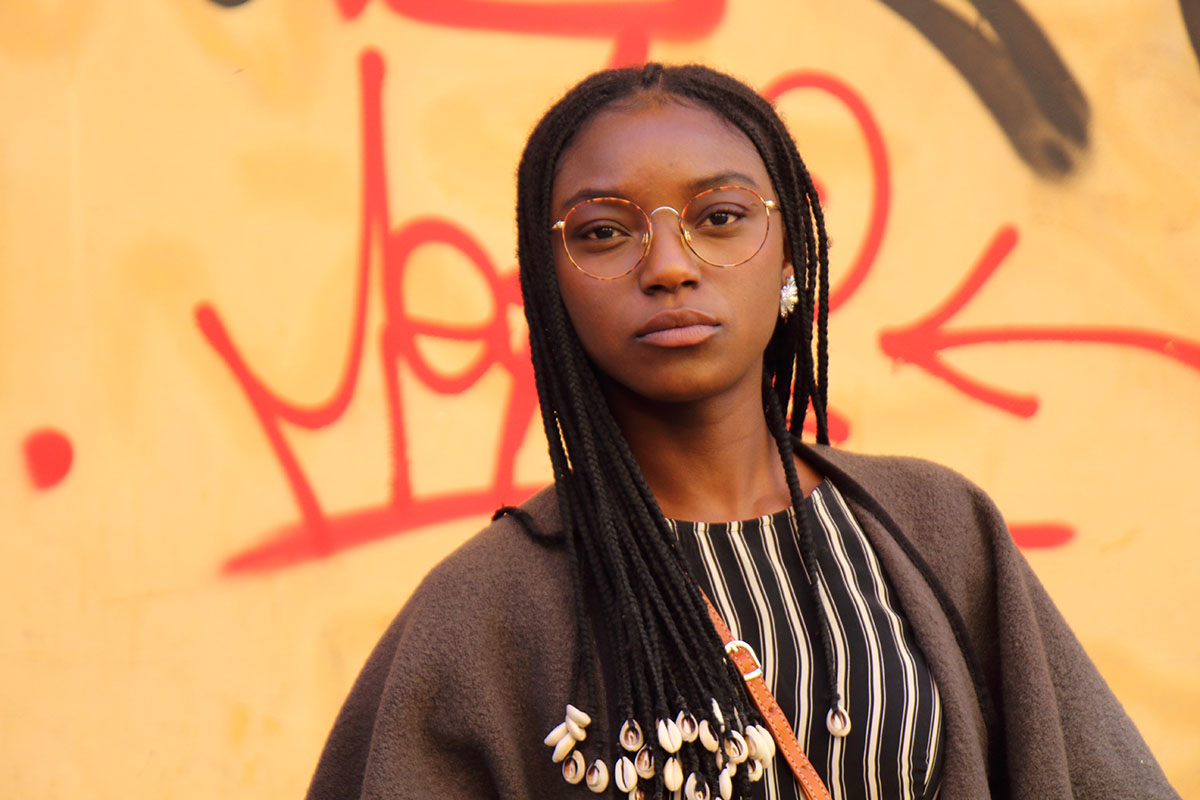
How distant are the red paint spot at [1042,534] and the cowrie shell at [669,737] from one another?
6.47ft

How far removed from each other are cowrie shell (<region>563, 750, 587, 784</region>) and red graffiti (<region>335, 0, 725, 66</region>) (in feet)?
6.55

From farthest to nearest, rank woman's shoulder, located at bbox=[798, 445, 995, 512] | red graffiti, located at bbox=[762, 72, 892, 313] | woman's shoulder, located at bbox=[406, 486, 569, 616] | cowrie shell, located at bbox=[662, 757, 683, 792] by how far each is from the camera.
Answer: red graffiti, located at bbox=[762, 72, 892, 313] < woman's shoulder, located at bbox=[798, 445, 995, 512] < woman's shoulder, located at bbox=[406, 486, 569, 616] < cowrie shell, located at bbox=[662, 757, 683, 792]

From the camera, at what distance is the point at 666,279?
143 cm

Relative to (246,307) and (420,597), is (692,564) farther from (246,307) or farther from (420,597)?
(246,307)

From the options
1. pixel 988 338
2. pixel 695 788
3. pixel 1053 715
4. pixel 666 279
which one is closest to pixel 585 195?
pixel 666 279

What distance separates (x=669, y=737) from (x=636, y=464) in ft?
1.15

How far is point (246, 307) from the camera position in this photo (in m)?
2.77

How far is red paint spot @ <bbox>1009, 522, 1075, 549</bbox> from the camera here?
10.0ft

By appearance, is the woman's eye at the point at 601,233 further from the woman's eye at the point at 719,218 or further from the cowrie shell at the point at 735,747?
the cowrie shell at the point at 735,747

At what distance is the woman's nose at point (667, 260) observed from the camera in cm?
143

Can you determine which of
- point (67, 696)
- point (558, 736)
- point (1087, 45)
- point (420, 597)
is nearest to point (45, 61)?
point (67, 696)

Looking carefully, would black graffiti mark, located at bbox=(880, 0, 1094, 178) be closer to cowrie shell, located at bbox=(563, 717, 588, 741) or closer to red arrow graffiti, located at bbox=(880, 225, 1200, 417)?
red arrow graffiti, located at bbox=(880, 225, 1200, 417)

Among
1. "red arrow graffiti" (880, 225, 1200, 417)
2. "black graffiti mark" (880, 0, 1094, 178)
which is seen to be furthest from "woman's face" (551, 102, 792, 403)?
"black graffiti mark" (880, 0, 1094, 178)

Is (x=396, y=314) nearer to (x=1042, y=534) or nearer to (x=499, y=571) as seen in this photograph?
(x=499, y=571)
